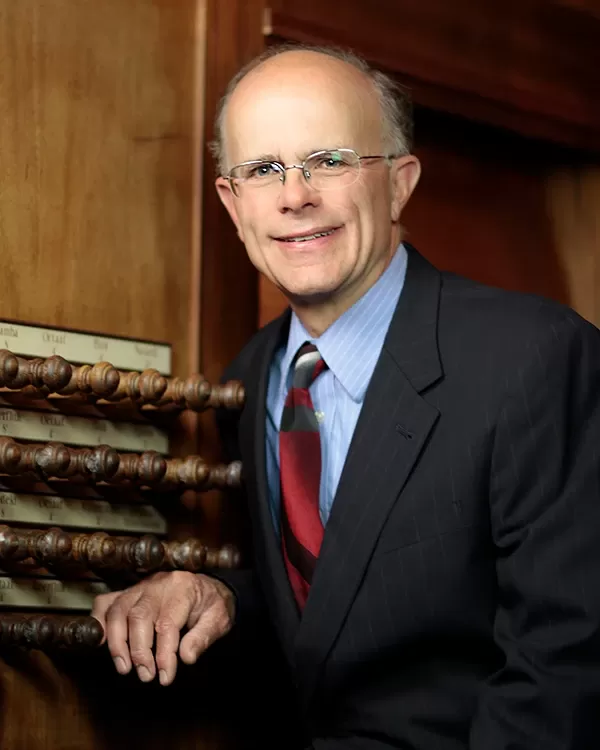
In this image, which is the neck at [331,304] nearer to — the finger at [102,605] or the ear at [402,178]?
the ear at [402,178]

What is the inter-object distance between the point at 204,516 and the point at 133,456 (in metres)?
0.26

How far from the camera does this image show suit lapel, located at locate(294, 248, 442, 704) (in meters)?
1.85

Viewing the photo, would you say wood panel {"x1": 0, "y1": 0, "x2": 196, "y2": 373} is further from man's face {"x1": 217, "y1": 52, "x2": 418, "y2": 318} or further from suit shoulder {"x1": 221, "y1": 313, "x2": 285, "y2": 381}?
man's face {"x1": 217, "y1": 52, "x2": 418, "y2": 318}

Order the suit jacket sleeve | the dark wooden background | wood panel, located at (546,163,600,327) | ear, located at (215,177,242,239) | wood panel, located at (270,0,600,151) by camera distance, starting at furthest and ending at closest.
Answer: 1. wood panel, located at (546,163,600,327)
2. wood panel, located at (270,0,600,151)
3. ear, located at (215,177,242,239)
4. the dark wooden background
5. the suit jacket sleeve

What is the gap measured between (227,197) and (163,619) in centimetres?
75

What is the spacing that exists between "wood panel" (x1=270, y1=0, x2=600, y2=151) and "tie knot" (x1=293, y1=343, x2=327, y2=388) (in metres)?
0.70

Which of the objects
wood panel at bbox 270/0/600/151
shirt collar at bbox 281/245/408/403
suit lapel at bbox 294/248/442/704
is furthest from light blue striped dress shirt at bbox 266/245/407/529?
wood panel at bbox 270/0/600/151

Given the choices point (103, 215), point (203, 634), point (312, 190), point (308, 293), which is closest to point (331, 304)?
point (308, 293)

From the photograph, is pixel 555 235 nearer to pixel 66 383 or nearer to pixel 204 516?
pixel 204 516

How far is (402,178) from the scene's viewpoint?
2.15 metres

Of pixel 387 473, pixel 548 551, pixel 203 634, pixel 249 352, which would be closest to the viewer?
pixel 548 551

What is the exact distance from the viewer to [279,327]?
225 centimetres

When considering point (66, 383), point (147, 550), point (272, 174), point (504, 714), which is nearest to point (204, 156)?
point (272, 174)

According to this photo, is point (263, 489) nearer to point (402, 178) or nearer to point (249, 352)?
point (249, 352)
